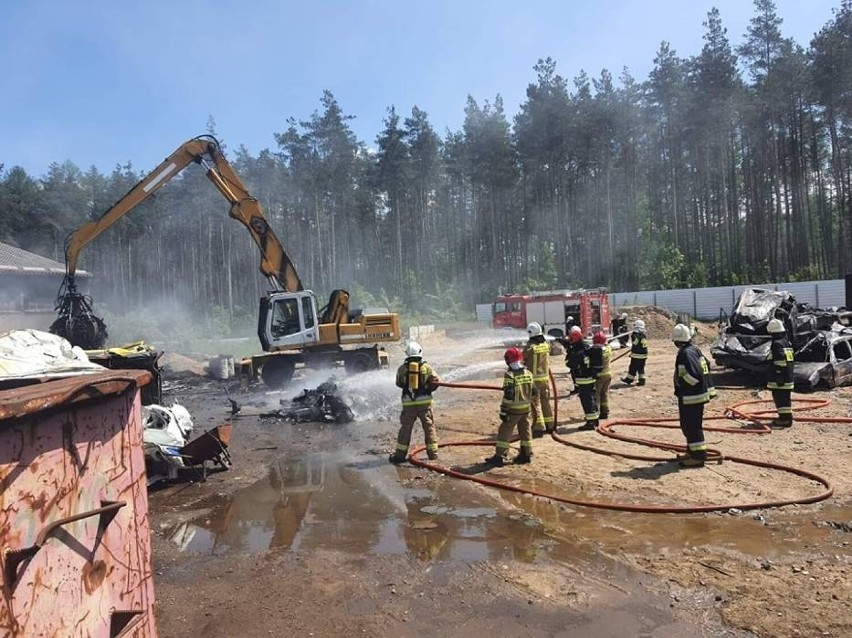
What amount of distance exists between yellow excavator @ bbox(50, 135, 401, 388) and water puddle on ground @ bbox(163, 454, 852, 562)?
8.81m

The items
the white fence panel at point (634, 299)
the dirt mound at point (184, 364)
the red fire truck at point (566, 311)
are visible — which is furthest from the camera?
the white fence panel at point (634, 299)

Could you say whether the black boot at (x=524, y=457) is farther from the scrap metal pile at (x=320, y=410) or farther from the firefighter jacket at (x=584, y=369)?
the scrap metal pile at (x=320, y=410)

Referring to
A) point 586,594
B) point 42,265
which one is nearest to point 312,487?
point 586,594

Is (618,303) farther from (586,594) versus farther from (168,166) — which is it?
(586,594)

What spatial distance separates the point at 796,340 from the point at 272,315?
1219cm

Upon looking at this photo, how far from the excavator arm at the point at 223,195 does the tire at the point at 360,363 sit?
248cm

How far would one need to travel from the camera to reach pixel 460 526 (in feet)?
19.2

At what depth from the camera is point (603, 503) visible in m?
6.19

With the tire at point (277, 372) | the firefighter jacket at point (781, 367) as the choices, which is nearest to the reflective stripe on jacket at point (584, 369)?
the firefighter jacket at point (781, 367)

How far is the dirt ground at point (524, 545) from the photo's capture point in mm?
4074

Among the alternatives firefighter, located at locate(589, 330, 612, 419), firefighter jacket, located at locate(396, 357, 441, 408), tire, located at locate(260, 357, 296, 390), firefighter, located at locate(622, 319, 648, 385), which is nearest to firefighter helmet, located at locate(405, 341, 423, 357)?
firefighter jacket, located at locate(396, 357, 441, 408)

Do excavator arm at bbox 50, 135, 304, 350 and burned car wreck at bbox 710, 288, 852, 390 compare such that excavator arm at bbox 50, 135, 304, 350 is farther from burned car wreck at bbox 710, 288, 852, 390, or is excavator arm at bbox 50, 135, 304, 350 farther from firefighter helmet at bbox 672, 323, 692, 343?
firefighter helmet at bbox 672, 323, 692, 343

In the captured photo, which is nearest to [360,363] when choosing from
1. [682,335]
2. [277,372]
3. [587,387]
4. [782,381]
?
[277,372]

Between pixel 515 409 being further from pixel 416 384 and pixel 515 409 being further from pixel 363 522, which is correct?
pixel 363 522
